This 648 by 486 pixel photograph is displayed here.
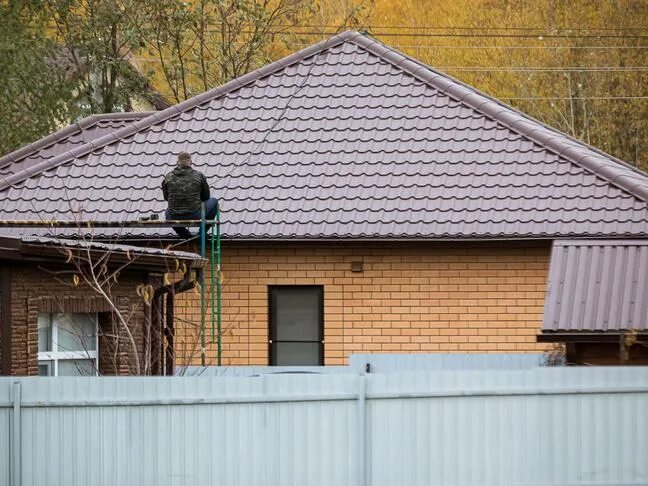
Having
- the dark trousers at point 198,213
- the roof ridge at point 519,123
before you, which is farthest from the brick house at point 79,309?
the roof ridge at point 519,123

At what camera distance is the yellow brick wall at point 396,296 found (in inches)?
698

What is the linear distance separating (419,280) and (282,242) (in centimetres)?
175

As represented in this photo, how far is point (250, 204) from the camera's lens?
18.1 m

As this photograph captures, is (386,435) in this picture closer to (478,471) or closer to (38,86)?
(478,471)

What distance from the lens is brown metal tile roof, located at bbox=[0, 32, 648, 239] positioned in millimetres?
17594

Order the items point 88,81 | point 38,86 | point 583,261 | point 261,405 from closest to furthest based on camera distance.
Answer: point 261,405 → point 583,261 → point 38,86 → point 88,81

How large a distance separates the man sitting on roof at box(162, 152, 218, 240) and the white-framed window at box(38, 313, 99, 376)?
2.34m

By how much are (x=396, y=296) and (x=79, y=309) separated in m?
4.70

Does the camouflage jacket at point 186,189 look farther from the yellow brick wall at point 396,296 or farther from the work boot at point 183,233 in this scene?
the yellow brick wall at point 396,296

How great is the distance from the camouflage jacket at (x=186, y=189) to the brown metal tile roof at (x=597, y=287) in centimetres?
484

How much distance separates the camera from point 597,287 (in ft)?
44.1

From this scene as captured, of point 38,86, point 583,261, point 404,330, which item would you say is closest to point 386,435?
point 583,261

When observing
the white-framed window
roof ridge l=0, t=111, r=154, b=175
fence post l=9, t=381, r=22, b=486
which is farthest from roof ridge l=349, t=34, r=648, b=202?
fence post l=9, t=381, r=22, b=486

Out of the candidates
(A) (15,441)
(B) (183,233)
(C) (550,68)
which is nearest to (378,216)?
(B) (183,233)
